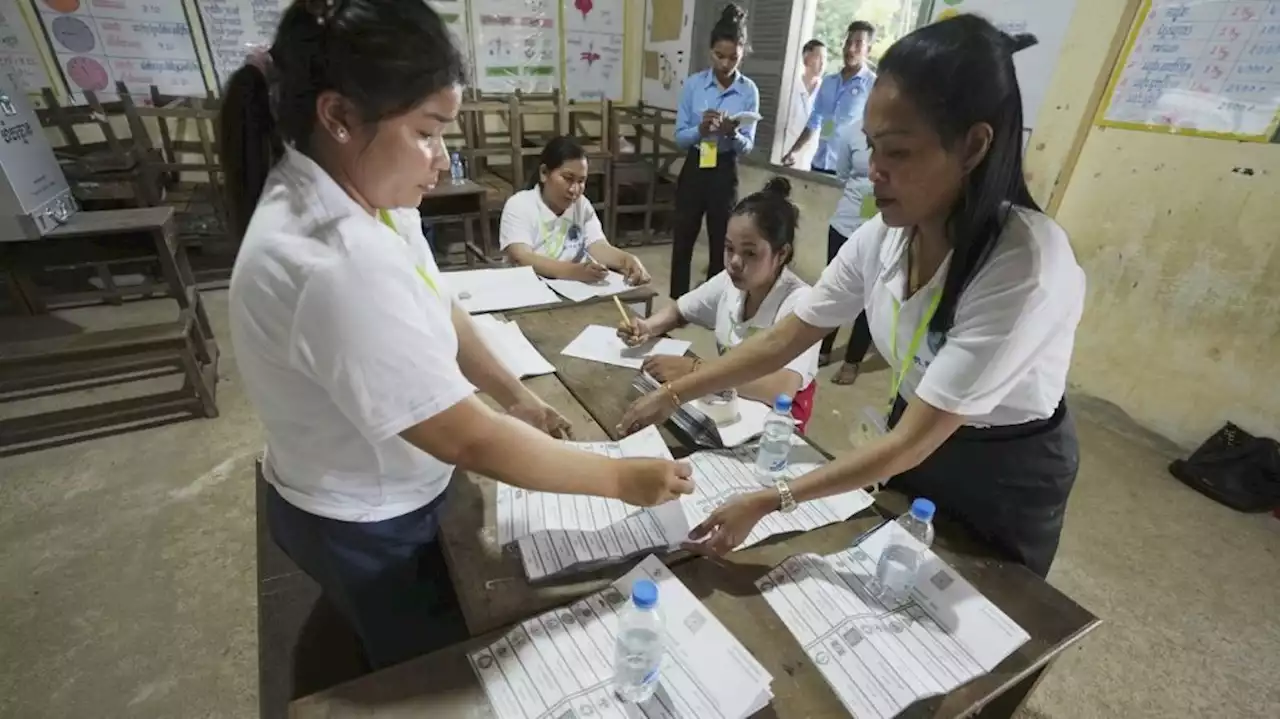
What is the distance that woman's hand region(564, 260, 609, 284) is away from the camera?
2125 mm

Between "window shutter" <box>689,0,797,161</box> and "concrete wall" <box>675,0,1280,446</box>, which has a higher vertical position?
"window shutter" <box>689,0,797,161</box>

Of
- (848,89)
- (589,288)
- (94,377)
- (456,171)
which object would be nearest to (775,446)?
(589,288)

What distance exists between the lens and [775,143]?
3951 millimetres

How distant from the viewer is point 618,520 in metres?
0.90

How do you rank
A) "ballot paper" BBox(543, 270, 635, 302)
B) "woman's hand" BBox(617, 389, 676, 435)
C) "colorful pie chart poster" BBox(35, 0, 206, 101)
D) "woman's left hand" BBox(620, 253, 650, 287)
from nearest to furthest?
"woman's hand" BBox(617, 389, 676, 435), "ballot paper" BBox(543, 270, 635, 302), "woman's left hand" BBox(620, 253, 650, 287), "colorful pie chart poster" BBox(35, 0, 206, 101)

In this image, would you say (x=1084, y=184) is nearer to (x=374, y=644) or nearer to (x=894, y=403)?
(x=894, y=403)

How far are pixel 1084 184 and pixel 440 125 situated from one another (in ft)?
9.39

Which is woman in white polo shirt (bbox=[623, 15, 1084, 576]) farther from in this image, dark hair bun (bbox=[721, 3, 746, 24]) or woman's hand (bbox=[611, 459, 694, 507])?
dark hair bun (bbox=[721, 3, 746, 24])

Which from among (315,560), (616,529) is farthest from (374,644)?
(616,529)

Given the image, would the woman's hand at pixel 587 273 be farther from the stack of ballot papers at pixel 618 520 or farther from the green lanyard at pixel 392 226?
the green lanyard at pixel 392 226

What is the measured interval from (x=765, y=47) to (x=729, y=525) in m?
3.82

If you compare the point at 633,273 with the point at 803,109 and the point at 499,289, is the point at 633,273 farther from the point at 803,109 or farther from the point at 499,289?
the point at 803,109

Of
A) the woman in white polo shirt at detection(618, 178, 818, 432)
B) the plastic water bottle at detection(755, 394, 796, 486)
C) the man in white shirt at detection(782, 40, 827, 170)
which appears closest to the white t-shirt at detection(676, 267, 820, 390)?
the woman in white polo shirt at detection(618, 178, 818, 432)

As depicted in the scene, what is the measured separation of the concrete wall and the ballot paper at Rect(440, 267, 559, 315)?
91.7 inches
